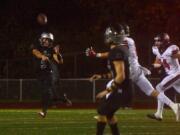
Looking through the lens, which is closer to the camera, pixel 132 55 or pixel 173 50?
pixel 132 55

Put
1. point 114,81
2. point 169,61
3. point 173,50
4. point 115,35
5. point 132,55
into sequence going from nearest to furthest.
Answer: point 114,81 < point 115,35 < point 132,55 < point 173,50 < point 169,61

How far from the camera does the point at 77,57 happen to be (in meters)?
38.9

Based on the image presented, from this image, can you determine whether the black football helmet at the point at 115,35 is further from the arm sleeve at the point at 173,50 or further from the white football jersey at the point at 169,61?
the white football jersey at the point at 169,61

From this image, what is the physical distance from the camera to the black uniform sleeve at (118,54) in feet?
43.2

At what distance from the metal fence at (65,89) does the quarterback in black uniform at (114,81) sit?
20.8 metres

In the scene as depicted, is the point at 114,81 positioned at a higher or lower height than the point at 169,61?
higher

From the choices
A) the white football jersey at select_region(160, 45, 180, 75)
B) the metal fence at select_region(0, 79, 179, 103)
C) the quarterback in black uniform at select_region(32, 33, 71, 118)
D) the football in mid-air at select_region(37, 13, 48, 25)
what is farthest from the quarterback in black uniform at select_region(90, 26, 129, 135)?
the football in mid-air at select_region(37, 13, 48, 25)

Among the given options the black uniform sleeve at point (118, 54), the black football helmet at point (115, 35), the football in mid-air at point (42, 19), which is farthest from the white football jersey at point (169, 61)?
the football in mid-air at point (42, 19)

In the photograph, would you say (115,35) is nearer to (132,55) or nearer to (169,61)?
(132,55)

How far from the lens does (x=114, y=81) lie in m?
13.1

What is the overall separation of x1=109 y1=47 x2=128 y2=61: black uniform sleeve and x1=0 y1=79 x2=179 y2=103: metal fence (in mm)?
21205

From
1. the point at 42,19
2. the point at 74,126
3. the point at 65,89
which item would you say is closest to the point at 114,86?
the point at 74,126

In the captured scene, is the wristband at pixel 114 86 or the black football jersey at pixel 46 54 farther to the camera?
the black football jersey at pixel 46 54

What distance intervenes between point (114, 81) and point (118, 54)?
1.47 ft
